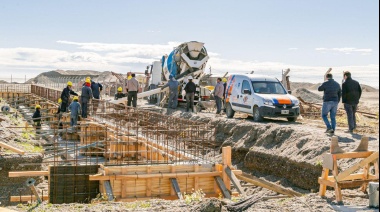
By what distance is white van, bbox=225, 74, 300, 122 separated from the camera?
18.0 meters

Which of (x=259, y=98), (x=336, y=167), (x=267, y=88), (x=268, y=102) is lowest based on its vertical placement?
(x=336, y=167)

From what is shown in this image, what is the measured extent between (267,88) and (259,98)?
94 cm

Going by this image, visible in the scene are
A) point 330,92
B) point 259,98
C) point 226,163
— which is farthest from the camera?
point 259,98

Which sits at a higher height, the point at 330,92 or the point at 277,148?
the point at 330,92

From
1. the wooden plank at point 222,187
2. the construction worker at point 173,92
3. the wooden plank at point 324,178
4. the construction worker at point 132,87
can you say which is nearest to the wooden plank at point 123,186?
the wooden plank at point 222,187

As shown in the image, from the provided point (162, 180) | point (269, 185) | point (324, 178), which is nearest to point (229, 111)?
point (269, 185)

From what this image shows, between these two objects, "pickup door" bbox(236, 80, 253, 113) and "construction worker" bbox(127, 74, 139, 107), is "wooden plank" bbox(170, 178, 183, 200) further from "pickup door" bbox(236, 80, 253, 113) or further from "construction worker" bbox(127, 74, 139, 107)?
"construction worker" bbox(127, 74, 139, 107)

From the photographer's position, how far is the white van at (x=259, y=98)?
18.0 m

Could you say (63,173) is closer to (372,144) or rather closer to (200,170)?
(200,170)

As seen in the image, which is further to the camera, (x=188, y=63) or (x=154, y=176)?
(x=188, y=63)

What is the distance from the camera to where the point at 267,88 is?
1908cm

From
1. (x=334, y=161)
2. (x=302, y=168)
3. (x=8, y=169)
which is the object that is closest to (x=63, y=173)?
(x=8, y=169)

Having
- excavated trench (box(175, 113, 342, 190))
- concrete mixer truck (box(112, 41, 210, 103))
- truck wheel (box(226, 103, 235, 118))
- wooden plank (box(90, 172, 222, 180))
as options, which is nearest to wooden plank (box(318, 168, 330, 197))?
excavated trench (box(175, 113, 342, 190))

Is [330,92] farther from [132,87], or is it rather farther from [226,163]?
[132,87]
